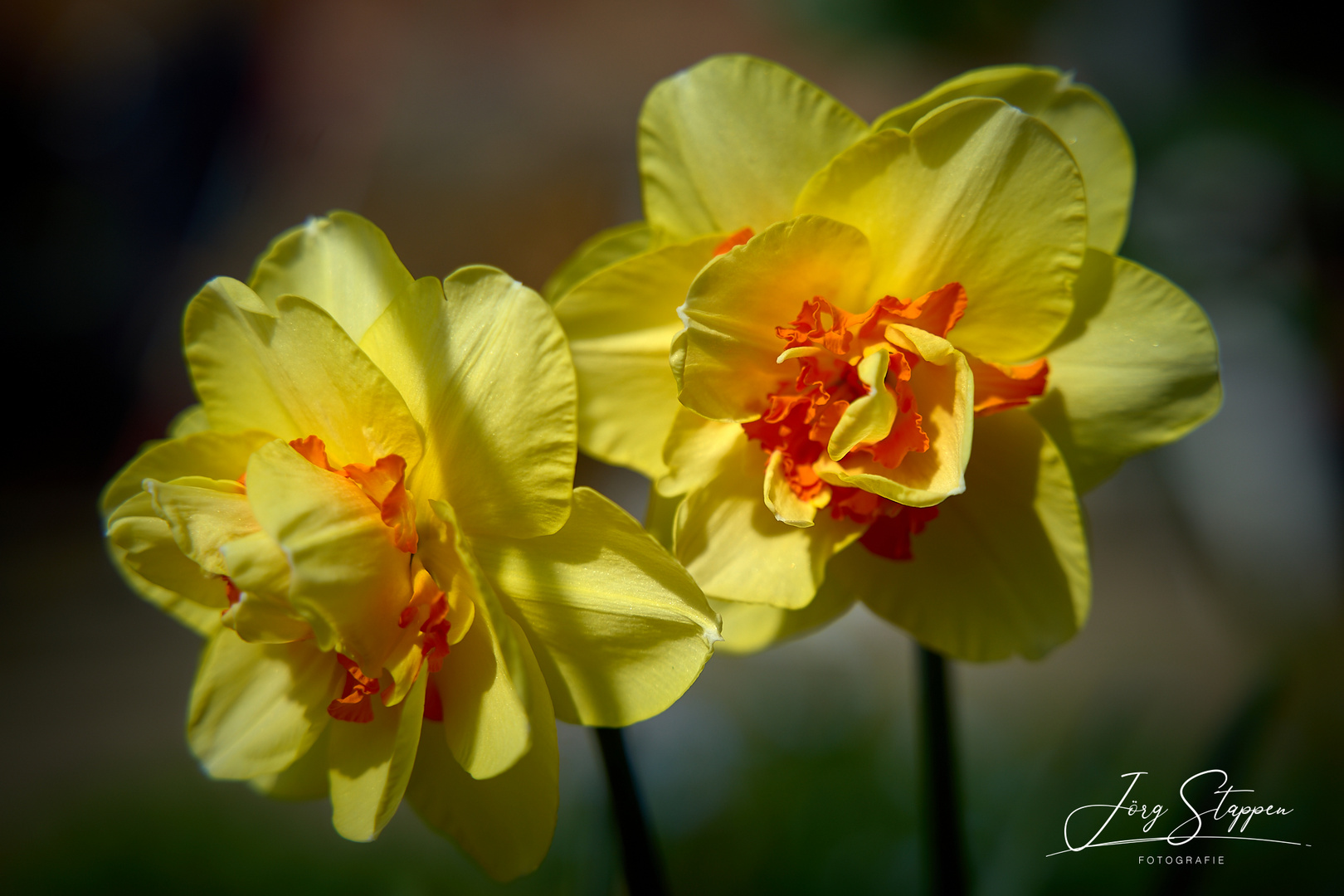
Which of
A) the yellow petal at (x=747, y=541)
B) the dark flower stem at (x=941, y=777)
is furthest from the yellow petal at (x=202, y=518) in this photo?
the dark flower stem at (x=941, y=777)

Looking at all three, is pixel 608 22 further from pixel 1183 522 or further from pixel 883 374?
pixel 883 374

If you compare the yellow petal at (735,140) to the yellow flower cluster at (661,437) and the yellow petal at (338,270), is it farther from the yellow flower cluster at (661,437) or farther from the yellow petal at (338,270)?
the yellow petal at (338,270)

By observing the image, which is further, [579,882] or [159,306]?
[159,306]

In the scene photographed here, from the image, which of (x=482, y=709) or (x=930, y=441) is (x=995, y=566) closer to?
(x=930, y=441)

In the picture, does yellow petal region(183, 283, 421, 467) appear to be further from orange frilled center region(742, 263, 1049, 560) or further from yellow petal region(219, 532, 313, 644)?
orange frilled center region(742, 263, 1049, 560)

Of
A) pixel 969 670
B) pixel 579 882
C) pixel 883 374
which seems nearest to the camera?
pixel 883 374

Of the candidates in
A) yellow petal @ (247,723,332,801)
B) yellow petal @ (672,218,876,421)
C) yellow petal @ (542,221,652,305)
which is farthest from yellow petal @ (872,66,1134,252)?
yellow petal @ (247,723,332,801)

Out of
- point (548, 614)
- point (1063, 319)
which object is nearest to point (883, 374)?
point (1063, 319)
